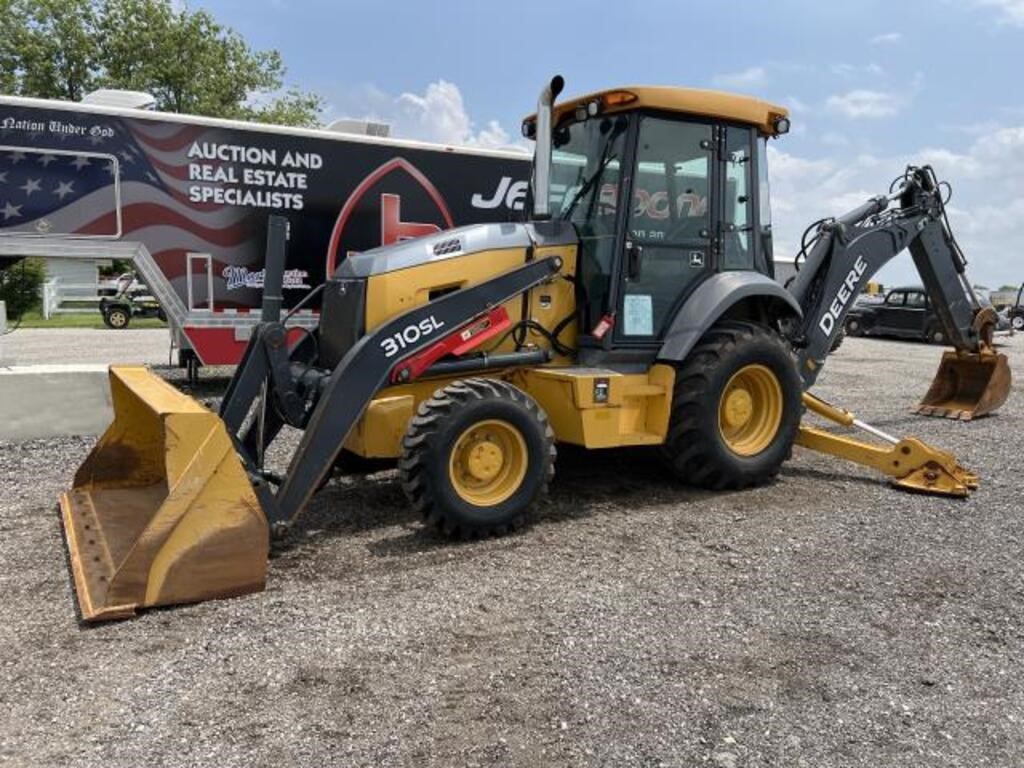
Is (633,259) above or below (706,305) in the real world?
above

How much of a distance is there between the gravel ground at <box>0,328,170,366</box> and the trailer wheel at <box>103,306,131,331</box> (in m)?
0.74

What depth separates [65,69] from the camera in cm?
3028

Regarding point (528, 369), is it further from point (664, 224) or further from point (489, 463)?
point (664, 224)

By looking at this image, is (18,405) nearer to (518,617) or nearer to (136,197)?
(136,197)

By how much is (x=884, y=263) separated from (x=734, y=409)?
9.75 ft

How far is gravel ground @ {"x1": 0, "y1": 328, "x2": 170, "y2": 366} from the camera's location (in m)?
14.5

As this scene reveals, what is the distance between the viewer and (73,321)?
85.2ft

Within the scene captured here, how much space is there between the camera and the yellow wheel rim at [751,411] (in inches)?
245

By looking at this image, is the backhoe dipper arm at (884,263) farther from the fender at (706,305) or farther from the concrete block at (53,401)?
Result: the concrete block at (53,401)

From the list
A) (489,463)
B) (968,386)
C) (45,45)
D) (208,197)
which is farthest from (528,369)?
(45,45)

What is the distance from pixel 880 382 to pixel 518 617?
10964 mm

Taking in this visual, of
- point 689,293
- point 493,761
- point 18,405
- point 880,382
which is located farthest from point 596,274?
point 880,382

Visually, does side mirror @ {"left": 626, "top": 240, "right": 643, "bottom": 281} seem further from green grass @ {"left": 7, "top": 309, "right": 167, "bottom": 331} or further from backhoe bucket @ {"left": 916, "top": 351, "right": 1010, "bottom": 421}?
green grass @ {"left": 7, "top": 309, "right": 167, "bottom": 331}

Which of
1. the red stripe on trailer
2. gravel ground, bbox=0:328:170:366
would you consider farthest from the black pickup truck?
the red stripe on trailer
